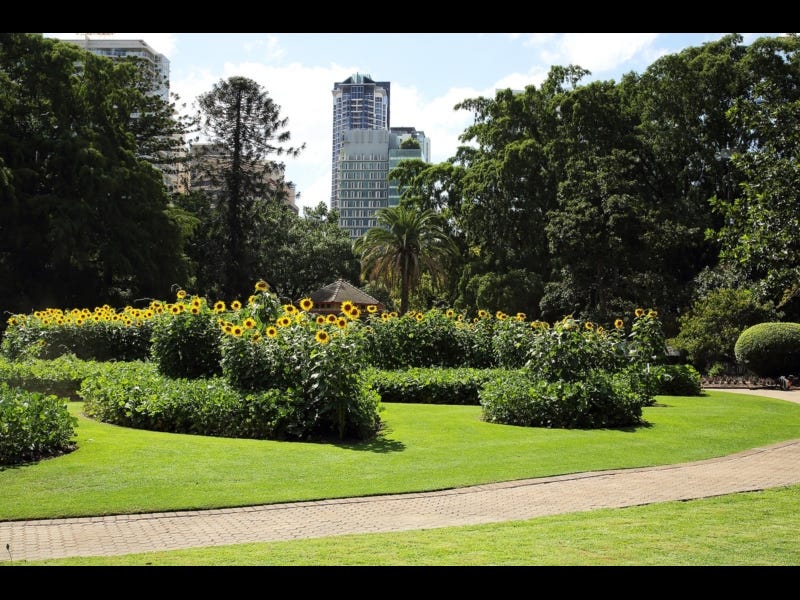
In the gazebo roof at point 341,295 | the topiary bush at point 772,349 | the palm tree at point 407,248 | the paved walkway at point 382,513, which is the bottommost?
the paved walkway at point 382,513

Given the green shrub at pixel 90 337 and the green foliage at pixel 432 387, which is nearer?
the green foliage at pixel 432 387

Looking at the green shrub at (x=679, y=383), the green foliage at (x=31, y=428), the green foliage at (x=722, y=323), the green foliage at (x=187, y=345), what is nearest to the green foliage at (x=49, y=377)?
the green foliage at (x=187, y=345)

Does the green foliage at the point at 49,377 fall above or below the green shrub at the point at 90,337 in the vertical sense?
below

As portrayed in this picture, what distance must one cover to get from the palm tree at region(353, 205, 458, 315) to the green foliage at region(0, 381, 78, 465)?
31.4 meters

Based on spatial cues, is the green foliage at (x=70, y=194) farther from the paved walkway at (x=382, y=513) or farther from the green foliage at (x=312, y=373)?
the paved walkway at (x=382, y=513)

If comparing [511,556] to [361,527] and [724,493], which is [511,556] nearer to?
[361,527]

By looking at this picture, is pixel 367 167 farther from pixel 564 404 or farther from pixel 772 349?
pixel 564 404

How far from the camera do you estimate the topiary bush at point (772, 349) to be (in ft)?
83.9

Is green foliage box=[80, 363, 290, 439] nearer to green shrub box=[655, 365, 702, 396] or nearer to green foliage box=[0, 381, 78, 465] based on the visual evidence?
green foliage box=[0, 381, 78, 465]

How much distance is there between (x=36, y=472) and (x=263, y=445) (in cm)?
282

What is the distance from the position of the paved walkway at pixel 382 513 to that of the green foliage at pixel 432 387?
21.3 ft

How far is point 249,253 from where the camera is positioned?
4538 cm

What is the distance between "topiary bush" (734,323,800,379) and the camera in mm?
25562
